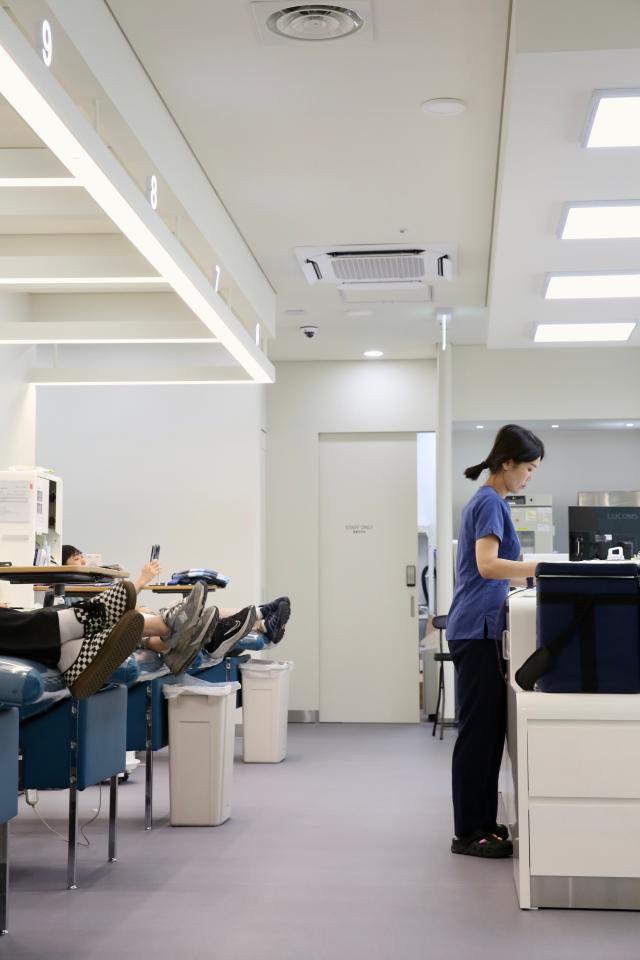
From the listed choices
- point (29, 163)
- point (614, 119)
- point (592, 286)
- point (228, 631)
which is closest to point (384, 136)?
point (614, 119)

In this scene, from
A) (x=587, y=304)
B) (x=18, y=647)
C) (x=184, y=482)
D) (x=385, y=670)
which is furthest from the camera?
(x=385, y=670)

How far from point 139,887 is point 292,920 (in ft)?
2.30

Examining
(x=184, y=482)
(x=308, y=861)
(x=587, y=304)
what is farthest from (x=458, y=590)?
(x=184, y=482)

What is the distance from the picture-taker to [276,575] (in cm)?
981

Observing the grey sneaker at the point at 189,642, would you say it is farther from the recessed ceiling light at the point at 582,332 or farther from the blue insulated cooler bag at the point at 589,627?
the recessed ceiling light at the point at 582,332

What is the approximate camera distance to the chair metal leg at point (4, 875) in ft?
11.0

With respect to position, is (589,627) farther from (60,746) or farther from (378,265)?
(378,265)

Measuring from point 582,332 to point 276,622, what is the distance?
285cm

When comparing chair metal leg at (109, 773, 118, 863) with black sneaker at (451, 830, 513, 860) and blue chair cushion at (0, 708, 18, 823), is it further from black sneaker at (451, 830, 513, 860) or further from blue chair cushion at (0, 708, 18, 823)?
black sneaker at (451, 830, 513, 860)

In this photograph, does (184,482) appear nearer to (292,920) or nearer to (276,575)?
(276,575)

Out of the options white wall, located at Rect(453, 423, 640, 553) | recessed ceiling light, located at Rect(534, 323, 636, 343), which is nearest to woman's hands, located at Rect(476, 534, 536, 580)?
recessed ceiling light, located at Rect(534, 323, 636, 343)

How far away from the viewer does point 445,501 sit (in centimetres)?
924

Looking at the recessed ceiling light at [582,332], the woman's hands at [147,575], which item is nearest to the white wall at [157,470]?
the woman's hands at [147,575]

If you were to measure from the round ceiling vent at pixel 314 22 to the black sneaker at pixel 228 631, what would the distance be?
299 cm
